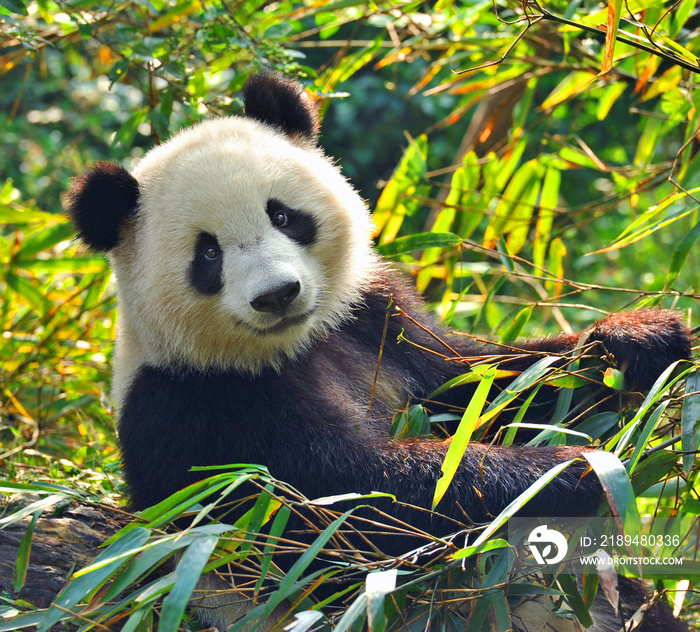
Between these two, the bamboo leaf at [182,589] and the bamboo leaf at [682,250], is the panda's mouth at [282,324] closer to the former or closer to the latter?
the bamboo leaf at [182,589]

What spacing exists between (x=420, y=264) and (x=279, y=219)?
5.20 feet

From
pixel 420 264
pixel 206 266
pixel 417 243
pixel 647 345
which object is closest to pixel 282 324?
pixel 206 266

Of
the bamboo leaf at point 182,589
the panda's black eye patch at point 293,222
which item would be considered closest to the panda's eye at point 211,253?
the panda's black eye patch at point 293,222

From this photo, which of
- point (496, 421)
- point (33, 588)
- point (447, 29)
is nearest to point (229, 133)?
point (496, 421)

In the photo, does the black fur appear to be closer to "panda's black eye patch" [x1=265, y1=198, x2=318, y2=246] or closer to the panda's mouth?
the panda's mouth

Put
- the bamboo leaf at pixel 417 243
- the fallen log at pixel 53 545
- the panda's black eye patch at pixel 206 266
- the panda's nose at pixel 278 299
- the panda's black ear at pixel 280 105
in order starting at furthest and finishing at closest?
the bamboo leaf at pixel 417 243, the panda's black ear at pixel 280 105, the panda's black eye patch at pixel 206 266, the fallen log at pixel 53 545, the panda's nose at pixel 278 299

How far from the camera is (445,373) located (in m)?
2.96

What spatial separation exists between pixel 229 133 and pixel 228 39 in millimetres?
857

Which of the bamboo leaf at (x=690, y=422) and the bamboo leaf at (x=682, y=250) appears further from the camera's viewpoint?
the bamboo leaf at (x=682, y=250)

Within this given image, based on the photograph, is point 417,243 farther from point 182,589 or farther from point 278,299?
point 182,589

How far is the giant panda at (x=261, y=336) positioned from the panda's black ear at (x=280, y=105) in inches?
0.5

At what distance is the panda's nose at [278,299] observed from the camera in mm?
2176

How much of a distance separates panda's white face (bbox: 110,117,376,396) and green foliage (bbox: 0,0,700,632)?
0.51 metres

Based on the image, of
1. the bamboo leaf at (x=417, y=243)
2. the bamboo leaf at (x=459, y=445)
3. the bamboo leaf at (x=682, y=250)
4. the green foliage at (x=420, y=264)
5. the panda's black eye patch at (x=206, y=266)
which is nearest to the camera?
the green foliage at (x=420, y=264)
